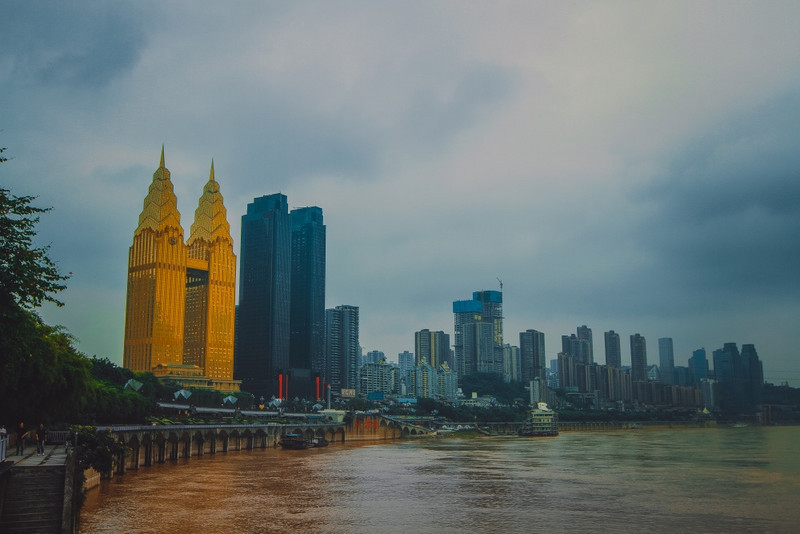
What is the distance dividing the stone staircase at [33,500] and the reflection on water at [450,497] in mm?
9395

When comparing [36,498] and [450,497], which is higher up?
[36,498]

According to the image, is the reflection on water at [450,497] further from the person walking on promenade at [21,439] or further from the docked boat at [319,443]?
the docked boat at [319,443]

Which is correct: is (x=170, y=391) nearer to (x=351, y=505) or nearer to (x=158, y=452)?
(x=158, y=452)

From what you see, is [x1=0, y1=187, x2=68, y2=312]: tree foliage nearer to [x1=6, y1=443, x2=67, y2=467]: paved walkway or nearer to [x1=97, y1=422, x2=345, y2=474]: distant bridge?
[x1=6, y1=443, x2=67, y2=467]: paved walkway

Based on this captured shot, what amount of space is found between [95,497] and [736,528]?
150 ft

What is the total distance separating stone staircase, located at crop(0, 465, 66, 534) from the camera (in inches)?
1293

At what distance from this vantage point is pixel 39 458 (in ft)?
143

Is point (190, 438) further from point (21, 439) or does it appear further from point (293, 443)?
point (21, 439)

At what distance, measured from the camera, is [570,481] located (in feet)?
251

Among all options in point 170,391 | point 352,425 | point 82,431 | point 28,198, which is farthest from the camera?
point 352,425

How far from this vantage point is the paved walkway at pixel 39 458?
4012cm

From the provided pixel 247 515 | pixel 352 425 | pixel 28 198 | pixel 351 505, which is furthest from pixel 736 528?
pixel 352 425

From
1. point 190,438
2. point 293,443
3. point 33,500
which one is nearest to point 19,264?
point 33,500

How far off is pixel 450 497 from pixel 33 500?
3767 centimetres
